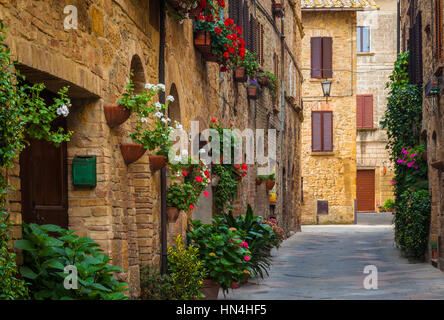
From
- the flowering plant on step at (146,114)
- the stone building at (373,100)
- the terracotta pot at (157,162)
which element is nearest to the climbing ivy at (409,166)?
the terracotta pot at (157,162)

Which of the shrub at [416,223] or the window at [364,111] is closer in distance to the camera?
the shrub at [416,223]

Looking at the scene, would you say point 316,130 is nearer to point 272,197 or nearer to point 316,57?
point 316,57

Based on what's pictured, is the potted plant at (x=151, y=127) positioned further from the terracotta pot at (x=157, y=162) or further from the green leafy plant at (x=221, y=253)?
the green leafy plant at (x=221, y=253)

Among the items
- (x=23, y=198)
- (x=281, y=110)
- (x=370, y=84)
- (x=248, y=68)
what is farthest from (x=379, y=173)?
(x=23, y=198)

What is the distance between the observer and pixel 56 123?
19.3 ft

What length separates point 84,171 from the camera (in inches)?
224

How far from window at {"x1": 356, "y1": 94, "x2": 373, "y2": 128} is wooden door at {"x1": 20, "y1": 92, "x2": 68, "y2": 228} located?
2829 cm

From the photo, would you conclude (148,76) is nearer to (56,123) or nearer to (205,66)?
(56,123)

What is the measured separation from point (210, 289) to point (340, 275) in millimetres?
3996

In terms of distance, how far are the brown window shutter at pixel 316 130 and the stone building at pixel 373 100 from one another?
15.6 ft

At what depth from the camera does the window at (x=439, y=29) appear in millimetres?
11663

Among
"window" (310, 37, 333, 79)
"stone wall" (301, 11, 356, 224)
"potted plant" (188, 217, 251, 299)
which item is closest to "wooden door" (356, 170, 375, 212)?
"stone wall" (301, 11, 356, 224)

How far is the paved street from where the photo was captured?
9.24 meters
